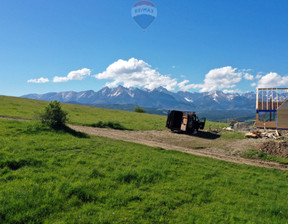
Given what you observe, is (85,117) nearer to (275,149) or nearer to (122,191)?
(275,149)

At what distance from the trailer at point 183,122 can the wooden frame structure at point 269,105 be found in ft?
54.8

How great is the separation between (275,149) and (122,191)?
1641cm

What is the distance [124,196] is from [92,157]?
472 cm

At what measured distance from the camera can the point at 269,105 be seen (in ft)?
128

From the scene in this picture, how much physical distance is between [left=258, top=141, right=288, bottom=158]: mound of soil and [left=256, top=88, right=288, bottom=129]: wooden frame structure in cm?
2218

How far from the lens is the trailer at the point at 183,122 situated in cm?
2792

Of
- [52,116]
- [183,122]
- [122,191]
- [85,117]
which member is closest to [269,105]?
[183,122]

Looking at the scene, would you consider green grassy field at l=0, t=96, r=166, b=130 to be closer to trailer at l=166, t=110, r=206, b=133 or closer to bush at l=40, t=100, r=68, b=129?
bush at l=40, t=100, r=68, b=129

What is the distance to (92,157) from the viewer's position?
10.7m

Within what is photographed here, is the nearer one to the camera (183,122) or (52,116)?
(52,116)

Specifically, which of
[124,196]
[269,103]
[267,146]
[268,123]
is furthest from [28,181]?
[269,103]

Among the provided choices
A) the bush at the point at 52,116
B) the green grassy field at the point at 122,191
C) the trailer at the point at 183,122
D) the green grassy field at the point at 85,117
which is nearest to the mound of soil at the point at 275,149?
the green grassy field at the point at 122,191

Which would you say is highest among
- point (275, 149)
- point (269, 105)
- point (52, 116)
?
point (269, 105)

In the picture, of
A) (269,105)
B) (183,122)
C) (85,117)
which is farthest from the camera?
(269,105)
